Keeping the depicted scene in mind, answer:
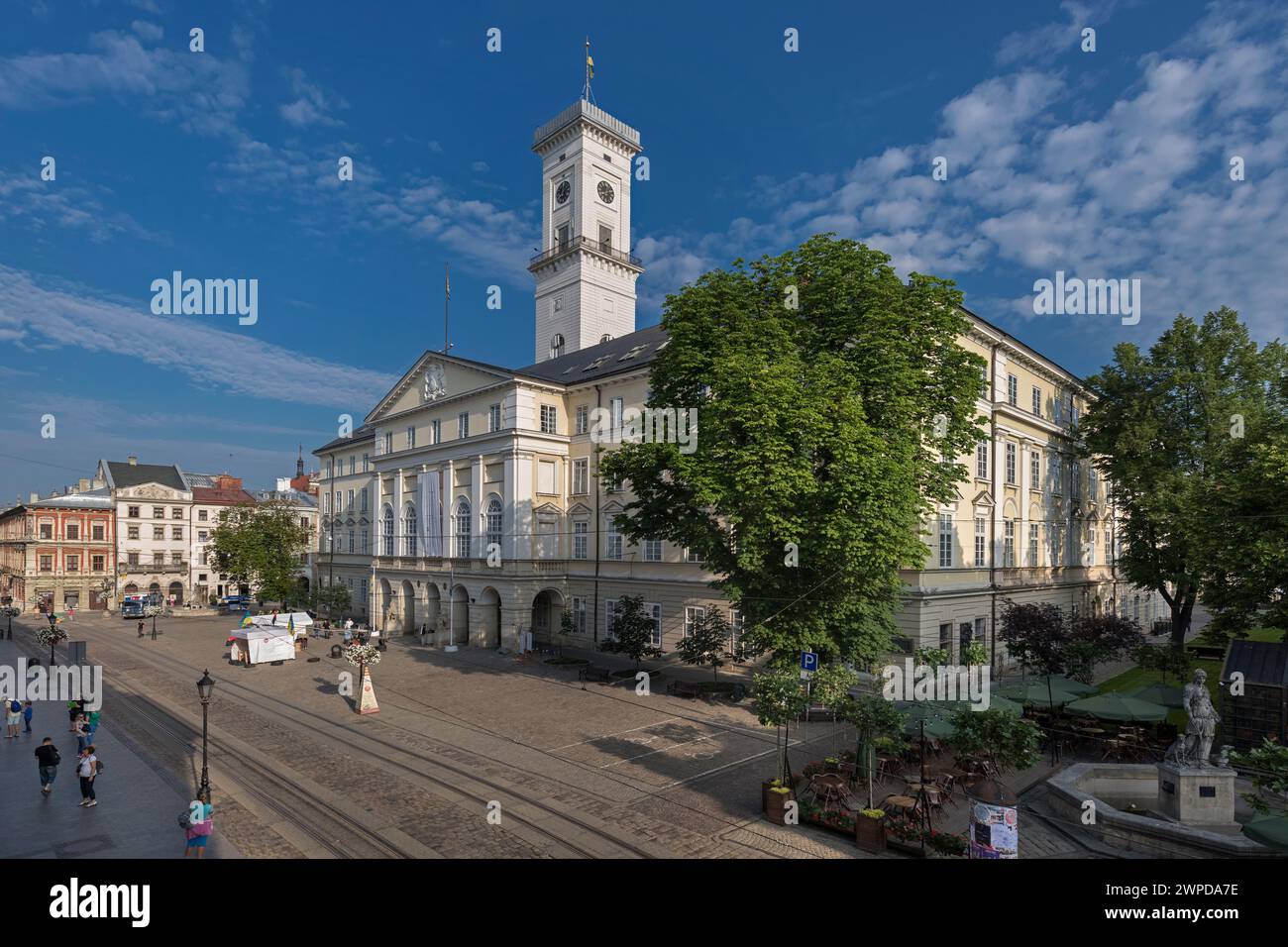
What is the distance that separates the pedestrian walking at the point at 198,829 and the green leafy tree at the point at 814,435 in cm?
1422

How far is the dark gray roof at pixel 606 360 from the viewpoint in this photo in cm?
4231

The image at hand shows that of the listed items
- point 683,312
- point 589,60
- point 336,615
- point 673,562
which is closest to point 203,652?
point 336,615

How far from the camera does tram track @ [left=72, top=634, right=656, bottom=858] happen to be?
15.1m

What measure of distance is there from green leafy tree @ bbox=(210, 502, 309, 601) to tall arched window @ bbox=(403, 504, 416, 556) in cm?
1367

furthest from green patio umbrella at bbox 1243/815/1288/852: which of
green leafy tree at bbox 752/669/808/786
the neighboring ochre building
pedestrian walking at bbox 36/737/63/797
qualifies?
pedestrian walking at bbox 36/737/63/797

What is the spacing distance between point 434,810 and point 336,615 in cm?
4802

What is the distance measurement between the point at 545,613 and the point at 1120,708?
32825 millimetres

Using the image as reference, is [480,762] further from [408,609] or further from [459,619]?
[408,609]

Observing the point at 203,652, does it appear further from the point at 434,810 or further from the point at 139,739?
the point at 434,810

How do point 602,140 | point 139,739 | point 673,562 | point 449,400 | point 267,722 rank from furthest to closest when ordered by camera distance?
point 602,140 → point 449,400 → point 673,562 → point 267,722 → point 139,739

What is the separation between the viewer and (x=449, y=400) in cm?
4819

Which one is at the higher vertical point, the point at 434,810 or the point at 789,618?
the point at 789,618

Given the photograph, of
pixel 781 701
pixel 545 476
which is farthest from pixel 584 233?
pixel 781 701

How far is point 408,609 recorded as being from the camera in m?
51.7
